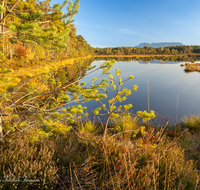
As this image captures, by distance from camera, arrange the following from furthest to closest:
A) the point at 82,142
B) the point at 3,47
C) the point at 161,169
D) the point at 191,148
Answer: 1. the point at 3,47
2. the point at 191,148
3. the point at 82,142
4. the point at 161,169

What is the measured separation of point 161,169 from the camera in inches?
89.6

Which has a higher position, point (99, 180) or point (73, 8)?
point (73, 8)

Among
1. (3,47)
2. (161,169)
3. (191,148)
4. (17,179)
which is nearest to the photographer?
(17,179)

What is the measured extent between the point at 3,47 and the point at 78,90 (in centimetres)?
2513

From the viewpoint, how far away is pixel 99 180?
6.78ft

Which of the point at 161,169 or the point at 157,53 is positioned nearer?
the point at 161,169

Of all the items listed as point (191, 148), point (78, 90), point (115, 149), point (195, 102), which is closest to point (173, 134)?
point (191, 148)

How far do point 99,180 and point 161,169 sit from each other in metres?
1.23

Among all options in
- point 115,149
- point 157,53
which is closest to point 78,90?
point 115,149

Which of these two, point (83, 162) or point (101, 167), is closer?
point (101, 167)

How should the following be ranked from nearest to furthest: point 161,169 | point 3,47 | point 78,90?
1. point 161,169
2. point 78,90
3. point 3,47

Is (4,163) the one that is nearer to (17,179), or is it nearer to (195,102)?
(17,179)

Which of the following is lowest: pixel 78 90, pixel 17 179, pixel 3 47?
pixel 17 179

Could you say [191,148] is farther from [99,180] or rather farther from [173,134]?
[99,180]
